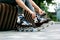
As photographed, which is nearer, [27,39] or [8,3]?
[27,39]

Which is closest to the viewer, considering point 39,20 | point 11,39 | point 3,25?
point 11,39

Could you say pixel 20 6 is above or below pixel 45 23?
above

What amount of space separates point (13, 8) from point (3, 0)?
223mm

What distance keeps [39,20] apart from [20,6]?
135 cm

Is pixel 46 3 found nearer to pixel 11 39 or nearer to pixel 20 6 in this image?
pixel 20 6

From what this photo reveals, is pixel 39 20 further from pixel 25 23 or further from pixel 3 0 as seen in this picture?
pixel 3 0

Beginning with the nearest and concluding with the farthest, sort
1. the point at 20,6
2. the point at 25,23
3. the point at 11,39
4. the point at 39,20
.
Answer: the point at 11,39, the point at 20,6, the point at 25,23, the point at 39,20

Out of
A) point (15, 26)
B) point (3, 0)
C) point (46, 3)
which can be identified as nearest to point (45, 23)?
point (15, 26)

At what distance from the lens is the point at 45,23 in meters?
5.68

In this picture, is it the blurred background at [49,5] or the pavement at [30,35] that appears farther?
the blurred background at [49,5]

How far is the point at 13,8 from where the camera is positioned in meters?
4.93

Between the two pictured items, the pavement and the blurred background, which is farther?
the blurred background

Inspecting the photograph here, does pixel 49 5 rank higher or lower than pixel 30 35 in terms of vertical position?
higher

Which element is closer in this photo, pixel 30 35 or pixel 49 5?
pixel 30 35
